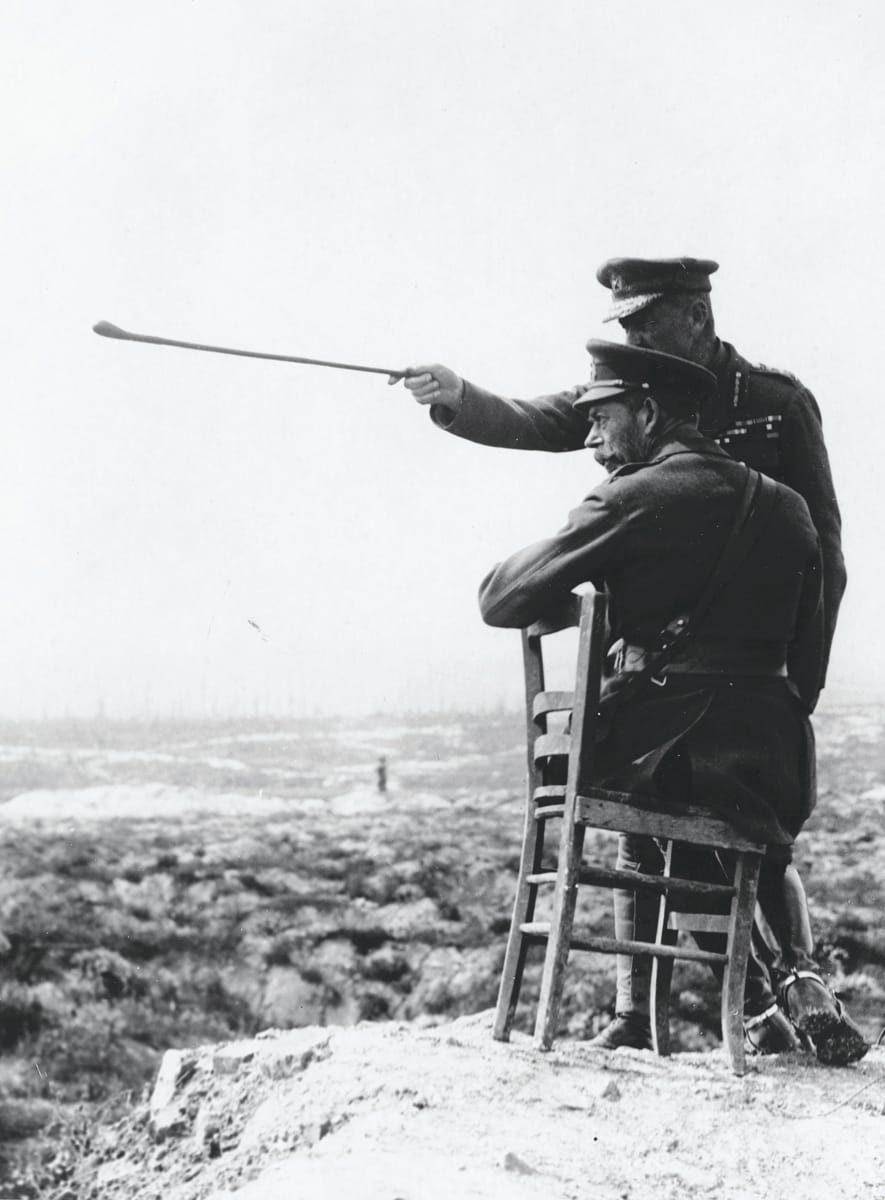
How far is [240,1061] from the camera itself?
15.1ft

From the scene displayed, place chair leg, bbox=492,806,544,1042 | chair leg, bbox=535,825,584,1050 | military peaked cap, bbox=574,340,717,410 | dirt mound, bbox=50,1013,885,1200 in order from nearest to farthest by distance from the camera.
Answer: dirt mound, bbox=50,1013,885,1200 → chair leg, bbox=535,825,584,1050 → military peaked cap, bbox=574,340,717,410 → chair leg, bbox=492,806,544,1042

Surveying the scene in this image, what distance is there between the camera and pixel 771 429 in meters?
4.51

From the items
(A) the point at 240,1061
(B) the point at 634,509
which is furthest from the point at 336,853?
(B) the point at 634,509

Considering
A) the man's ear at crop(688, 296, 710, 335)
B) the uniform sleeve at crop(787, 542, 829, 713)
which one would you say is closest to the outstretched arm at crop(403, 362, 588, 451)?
the man's ear at crop(688, 296, 710, 335)

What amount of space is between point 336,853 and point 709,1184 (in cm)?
974

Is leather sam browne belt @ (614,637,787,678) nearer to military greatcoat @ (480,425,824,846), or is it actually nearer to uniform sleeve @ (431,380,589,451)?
military greatcoat @ (480,425,824,846)

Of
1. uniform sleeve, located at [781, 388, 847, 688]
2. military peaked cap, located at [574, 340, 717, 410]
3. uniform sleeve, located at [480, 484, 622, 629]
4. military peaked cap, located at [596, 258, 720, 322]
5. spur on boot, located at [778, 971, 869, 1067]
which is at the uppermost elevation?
military peaked cap, located at [596, 258, 720, 322]

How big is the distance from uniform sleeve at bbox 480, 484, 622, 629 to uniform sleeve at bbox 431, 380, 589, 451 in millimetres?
623

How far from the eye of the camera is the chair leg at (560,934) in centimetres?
387

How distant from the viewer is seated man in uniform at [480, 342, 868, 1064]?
4023 millimetres

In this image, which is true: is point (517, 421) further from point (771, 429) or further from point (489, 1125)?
point (489, 1125)

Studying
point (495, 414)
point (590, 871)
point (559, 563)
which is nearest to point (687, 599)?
point (559, 563)

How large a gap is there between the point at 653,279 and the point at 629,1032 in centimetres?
223

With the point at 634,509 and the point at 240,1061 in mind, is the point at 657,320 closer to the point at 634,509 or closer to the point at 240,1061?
the point at 634,509
